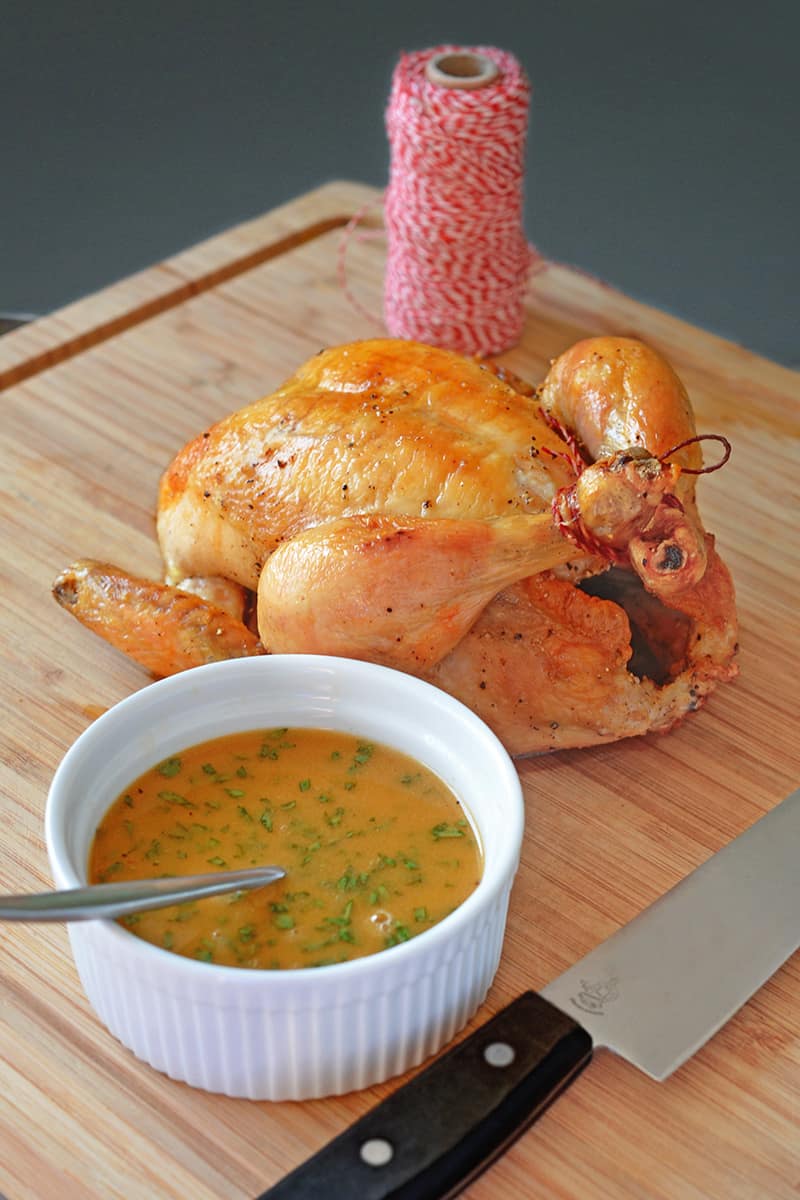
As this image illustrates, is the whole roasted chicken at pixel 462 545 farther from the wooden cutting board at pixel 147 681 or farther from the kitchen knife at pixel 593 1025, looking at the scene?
the kitchen knife at pixel 593 1025

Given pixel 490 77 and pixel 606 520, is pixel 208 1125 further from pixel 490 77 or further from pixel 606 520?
pixel 490 77

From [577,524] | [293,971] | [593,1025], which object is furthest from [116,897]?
[577,524]

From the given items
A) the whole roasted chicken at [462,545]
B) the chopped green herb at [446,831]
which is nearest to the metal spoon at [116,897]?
the chopped green herb at [446,831]

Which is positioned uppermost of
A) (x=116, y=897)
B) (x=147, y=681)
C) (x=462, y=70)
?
(x=462, y=70)

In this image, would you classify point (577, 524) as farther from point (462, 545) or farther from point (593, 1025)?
point (593, 1025)

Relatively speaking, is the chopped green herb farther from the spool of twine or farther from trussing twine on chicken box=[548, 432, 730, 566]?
the spool of twine

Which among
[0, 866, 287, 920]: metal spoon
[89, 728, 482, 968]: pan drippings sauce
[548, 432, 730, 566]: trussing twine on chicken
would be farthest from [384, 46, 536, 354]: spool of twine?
[0, 866, 287, 920]: metal spoon

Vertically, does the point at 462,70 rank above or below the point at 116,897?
above

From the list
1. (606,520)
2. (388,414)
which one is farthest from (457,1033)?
(388,414)
